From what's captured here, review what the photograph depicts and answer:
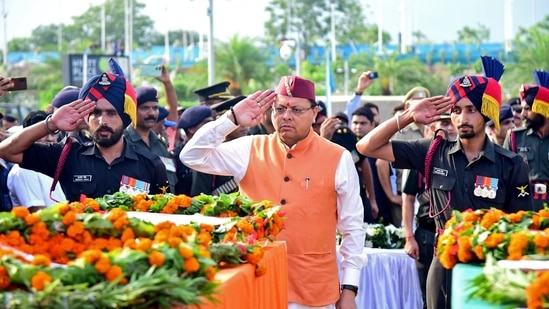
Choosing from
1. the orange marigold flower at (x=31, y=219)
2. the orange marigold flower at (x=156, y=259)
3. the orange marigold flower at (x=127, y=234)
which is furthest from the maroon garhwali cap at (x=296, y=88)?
the orange marigold flower at (x=156, y=259)

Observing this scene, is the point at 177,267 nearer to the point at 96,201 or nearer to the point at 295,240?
the point at 96,201

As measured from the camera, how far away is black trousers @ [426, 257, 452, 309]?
8.12 metres

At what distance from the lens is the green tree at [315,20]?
334 ft

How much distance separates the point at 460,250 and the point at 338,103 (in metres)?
23.4

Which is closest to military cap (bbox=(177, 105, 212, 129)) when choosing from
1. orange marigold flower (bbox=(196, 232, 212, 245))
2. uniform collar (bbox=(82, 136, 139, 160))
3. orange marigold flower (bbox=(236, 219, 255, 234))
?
uniform collar (bbox=(82, 136, 139, 160))

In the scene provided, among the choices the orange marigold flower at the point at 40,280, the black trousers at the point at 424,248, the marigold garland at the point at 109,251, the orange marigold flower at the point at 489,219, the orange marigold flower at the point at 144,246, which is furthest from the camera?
the black trousers at the point at 424,248

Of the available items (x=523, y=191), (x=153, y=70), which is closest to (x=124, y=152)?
(x=523, y=191)

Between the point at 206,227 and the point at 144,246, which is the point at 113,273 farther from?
the point at 206,227

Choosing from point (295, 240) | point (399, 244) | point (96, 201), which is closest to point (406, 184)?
point (399, 244)

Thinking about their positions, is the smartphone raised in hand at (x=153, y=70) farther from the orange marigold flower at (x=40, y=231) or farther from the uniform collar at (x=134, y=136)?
the orange marigold flower at (x=40, y=231)

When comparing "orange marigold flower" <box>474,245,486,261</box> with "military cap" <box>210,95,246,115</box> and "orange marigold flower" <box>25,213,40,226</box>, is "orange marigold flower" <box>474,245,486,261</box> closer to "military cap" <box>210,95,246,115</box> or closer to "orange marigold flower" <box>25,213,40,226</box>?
"orange marigold flower" <box>25,213,40,226</box>

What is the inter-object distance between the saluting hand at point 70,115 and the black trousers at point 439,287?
2806 millimetres

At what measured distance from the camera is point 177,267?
4.82 meters

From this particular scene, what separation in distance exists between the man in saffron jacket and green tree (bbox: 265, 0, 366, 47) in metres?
93.0
